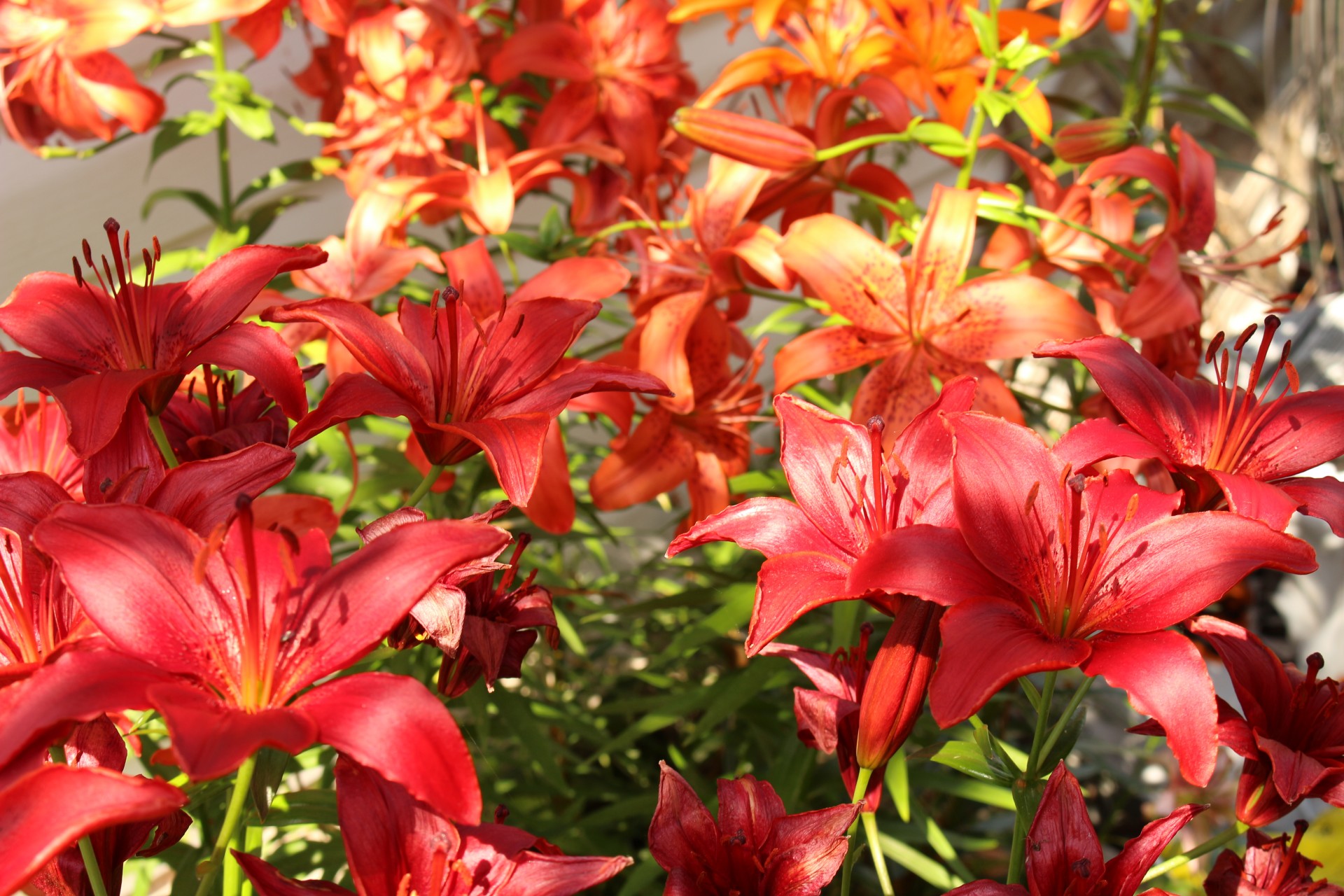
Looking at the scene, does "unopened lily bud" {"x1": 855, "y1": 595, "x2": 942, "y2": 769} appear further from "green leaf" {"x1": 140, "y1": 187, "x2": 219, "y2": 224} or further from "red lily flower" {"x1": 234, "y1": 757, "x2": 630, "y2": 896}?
"green leaf" {"x1": 140, "y1": 187, "x2": 219, "y2": 224}

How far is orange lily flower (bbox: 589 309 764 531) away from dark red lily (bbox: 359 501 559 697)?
12.0 inches

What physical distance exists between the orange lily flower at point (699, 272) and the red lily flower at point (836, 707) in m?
0.29

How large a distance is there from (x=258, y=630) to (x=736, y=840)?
0.70 ft

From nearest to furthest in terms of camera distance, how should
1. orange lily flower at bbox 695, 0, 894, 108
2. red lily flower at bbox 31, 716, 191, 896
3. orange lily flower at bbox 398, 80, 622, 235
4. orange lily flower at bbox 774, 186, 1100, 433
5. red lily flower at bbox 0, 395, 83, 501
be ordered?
red lily flower at bbox 31, 716, 191, 896 → red lily flower at bbox 0, 395, 83, 501 → orange lily flower at bbox 774, 186, 1100, 433 → orange lily flower at bbox 398, 80, 622, 235 → orange lily flower at bbox 695, 0, 894, 108

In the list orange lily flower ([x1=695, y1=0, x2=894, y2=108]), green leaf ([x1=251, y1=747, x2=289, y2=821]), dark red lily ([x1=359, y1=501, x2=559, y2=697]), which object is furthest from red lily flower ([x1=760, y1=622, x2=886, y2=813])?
orange lily flower ([x1=695, y1=0, x2=894, y2=108])

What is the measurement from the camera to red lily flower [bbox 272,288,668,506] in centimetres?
48

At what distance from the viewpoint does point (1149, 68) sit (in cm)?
95

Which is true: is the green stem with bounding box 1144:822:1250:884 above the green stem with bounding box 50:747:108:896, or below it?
below

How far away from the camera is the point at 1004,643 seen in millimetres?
393

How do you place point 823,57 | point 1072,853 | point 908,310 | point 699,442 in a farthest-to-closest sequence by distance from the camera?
1. point 823,57
2. point 699,442
3. point 908,310
4. point 1072,853

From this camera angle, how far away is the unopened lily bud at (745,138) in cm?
78

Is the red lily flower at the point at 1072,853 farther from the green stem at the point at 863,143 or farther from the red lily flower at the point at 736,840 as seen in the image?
the green stem at the point at 863,143

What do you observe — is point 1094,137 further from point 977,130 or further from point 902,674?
point 902,674

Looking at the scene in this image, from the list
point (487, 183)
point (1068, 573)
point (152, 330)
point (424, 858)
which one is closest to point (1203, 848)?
point (1068, 573)
